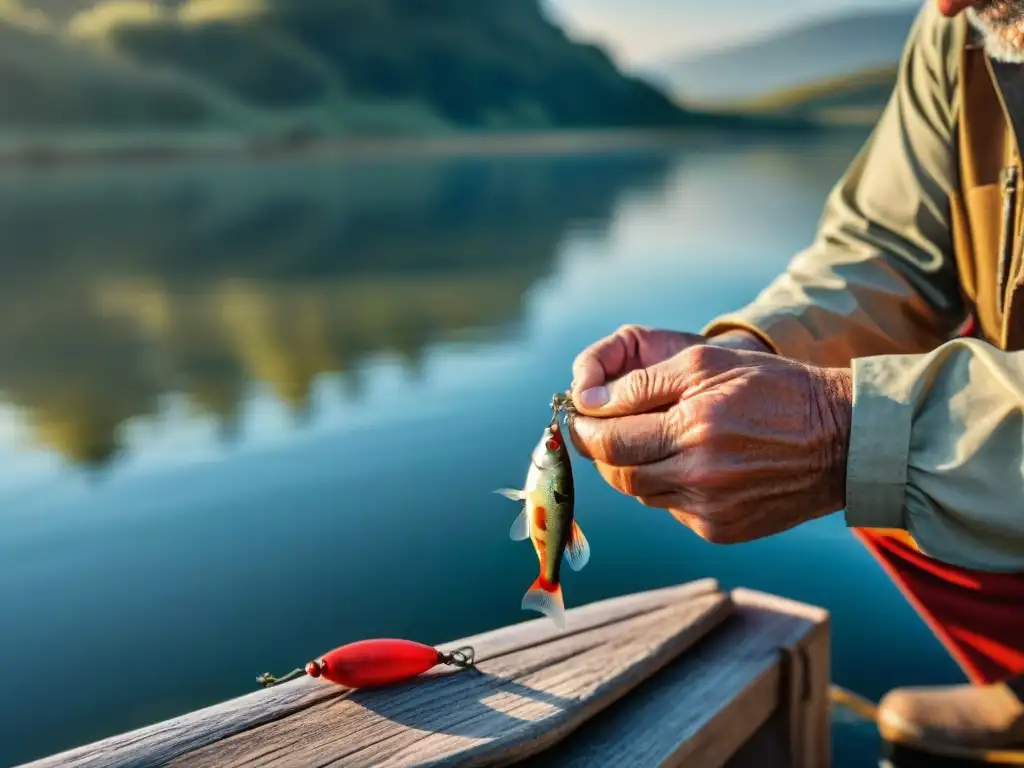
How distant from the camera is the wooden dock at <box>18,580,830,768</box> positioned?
153 cm

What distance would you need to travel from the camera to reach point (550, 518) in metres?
1.78

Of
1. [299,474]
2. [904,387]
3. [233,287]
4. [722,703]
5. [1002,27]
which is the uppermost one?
[1002,27]

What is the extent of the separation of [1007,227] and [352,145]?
6778 centimetres

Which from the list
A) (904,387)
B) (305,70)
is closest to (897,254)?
(904,387)

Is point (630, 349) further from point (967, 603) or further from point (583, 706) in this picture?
point (967, 603)

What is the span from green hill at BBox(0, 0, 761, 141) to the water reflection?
3637 cm

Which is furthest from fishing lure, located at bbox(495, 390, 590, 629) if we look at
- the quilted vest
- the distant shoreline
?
the distant shoreline

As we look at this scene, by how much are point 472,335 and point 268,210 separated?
15.9 m

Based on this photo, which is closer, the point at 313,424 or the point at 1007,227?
the point at 1007,227

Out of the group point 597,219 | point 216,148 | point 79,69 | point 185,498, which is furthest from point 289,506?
point 79,69

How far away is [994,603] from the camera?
208 centimetres

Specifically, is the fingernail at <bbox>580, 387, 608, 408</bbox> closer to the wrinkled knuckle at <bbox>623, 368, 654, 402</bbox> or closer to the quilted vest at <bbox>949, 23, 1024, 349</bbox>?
the wrinkled knuckle at <bbox>623, 368, 654, 402</bbox>

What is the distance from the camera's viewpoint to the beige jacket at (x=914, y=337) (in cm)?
153

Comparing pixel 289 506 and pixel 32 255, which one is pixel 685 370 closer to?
pixel 289 506
